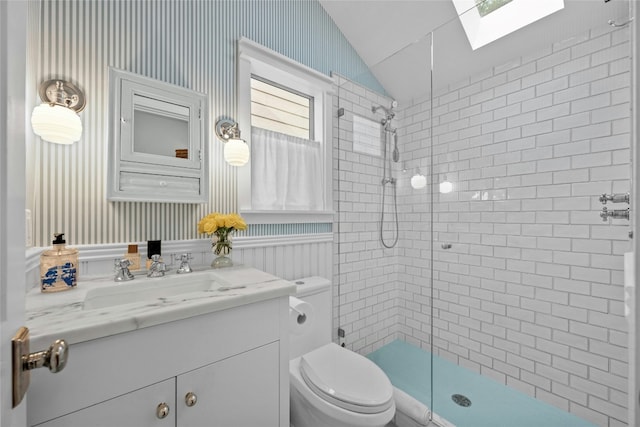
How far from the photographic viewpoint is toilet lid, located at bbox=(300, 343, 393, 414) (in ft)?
3.95

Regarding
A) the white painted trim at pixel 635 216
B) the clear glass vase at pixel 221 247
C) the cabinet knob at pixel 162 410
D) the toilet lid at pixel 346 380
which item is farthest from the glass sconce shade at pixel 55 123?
the white painted trim at pixel 635 216

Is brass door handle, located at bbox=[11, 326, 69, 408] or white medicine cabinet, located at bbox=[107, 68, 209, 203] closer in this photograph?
brass door handle, located at bbox=[11, 326, 69, 408]

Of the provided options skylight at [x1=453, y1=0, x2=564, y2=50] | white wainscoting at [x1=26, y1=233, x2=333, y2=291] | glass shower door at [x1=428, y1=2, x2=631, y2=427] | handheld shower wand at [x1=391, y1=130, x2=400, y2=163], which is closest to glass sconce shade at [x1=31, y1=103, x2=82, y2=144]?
white wainscoting at [x1=26, y1=233, x2=333, y2=291]

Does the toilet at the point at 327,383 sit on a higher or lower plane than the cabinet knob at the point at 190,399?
lower

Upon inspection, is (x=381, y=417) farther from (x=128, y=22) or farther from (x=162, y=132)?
(x=128, y=22)

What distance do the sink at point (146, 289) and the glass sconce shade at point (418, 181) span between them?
63.8 inches

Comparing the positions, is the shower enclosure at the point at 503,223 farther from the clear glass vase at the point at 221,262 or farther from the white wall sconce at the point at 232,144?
the clear glass vase at the point at 221,262

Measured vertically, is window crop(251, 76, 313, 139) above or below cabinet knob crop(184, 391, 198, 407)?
above

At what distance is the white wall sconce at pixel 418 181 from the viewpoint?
2.15 metres

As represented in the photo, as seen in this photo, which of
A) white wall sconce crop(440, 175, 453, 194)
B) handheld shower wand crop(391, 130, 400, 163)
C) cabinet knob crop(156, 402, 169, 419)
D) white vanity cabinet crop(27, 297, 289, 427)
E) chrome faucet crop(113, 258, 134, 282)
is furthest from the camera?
handheld shower wand crop(391, 130, 400, 163)

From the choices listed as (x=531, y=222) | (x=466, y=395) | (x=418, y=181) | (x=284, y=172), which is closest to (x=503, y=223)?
(x=531, y=222)

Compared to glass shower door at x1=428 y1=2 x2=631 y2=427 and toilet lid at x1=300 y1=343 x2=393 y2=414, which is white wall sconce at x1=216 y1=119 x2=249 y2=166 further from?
glass shower door at x1=428 y1=2 x2=631 y2=427

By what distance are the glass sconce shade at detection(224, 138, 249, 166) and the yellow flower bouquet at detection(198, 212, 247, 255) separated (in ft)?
1.02

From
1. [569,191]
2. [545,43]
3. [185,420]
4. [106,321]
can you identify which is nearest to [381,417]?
[185,420]
